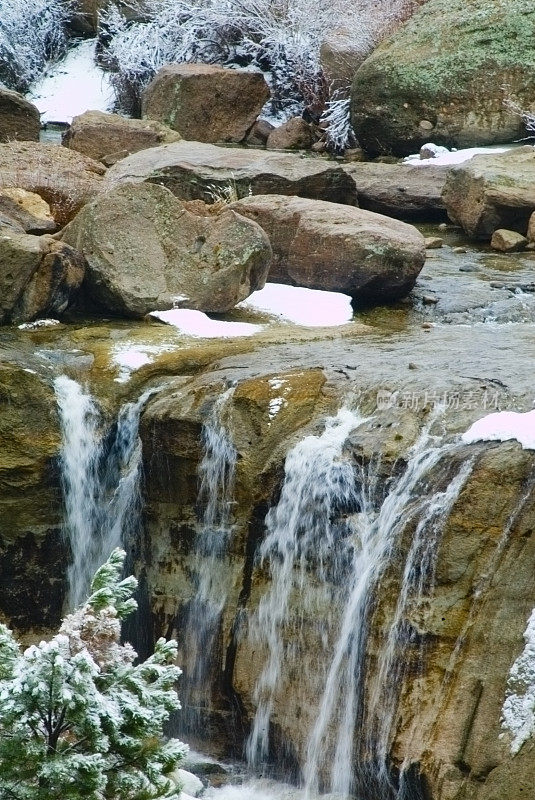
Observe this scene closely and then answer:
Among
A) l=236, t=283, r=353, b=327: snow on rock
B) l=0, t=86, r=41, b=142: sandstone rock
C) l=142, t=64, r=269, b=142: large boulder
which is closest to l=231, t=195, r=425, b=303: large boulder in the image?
l=236, t=283, r=353, b=327: snow on rock

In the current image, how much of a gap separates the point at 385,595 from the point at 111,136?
9.51 metres

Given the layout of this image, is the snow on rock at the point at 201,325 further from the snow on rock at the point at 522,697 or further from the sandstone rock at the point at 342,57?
the sandstone rock at the point at 342,57

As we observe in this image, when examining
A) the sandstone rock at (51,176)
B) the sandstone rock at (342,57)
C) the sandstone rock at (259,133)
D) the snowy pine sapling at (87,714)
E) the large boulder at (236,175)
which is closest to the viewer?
the snowy pine sapling at (87,714)

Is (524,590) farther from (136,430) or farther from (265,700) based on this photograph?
(136,430)

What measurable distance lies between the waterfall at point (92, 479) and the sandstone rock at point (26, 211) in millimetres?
2069

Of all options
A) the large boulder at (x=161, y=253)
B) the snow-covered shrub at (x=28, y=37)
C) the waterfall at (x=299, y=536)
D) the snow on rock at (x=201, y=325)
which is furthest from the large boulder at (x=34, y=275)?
the snow-covered shrub at (x=28, y=37)

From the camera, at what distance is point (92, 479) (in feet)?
23.3

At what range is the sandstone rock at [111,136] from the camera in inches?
554

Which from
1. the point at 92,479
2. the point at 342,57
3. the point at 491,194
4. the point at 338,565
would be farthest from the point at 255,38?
the point at 338,565

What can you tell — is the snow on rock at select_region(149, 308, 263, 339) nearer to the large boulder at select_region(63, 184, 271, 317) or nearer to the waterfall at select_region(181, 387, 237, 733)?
the large boulder at select_region(63, 184, 271, 317)

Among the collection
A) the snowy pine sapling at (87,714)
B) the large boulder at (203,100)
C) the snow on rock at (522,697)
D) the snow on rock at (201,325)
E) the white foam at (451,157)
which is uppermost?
the large boulder at (203,100)

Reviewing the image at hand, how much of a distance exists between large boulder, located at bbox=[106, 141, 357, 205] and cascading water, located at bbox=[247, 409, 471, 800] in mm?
5368

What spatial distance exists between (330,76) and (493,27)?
2.81 m

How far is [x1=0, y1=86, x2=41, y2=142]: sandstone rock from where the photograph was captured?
1470 centimetres
